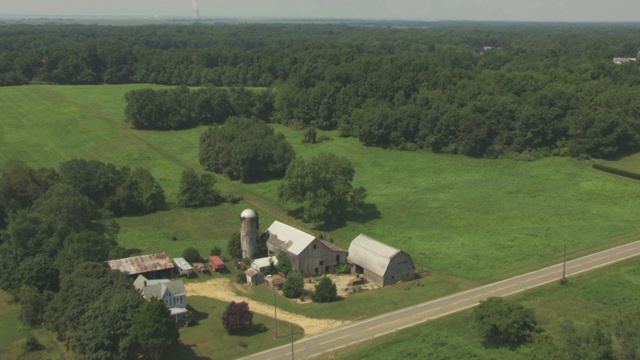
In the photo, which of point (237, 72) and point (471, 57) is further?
point (471, 57)

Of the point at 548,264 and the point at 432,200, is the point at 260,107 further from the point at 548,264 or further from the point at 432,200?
the point at 548,264

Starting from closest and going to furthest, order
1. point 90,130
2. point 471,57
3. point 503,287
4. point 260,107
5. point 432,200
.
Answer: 1. point 503,287
2. point 432,200
3. point 90,130
4. point 260,107
5. point 471,57

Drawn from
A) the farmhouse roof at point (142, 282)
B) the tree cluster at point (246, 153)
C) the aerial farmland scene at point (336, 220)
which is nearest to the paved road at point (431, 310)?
the aerial farmland scene at point (336, 220)

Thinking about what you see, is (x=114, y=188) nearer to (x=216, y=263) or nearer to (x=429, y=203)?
(x=216, y=263)

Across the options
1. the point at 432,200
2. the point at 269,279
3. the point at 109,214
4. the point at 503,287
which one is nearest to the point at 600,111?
the point at 432,200

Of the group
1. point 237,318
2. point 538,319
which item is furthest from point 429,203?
point 237,318

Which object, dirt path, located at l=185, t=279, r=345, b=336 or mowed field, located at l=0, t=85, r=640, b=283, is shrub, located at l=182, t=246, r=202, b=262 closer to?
mowed field, located at l=0, t=85, r=640, b=283
